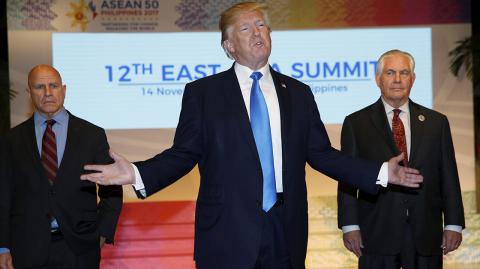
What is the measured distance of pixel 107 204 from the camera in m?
4.01

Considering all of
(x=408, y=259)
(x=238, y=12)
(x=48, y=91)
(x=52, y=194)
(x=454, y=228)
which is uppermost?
(x=238, y=12)

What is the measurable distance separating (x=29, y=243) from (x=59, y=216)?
200 millimetres

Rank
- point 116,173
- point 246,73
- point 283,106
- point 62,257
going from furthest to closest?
point 62,257
point 246,73
point 283,106
point 116,173

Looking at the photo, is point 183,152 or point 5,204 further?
point 5,204

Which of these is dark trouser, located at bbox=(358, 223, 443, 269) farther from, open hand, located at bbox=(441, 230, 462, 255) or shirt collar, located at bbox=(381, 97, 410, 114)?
shirt collar, located at bbox=(381, 97, 410, 114)

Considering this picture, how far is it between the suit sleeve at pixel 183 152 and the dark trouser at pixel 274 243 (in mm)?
386

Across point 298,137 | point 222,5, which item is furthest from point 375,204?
point 222,5

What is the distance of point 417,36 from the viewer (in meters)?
7.71

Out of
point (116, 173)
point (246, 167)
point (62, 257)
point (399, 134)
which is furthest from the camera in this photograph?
point (399, 134)

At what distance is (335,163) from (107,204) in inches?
53.8

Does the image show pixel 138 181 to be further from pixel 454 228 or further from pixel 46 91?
pixel 454 228

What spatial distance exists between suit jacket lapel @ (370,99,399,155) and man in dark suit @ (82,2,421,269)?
31.0 inches

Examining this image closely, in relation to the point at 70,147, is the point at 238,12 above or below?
above

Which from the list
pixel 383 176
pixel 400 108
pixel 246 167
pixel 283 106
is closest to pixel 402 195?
pixel 400 108
